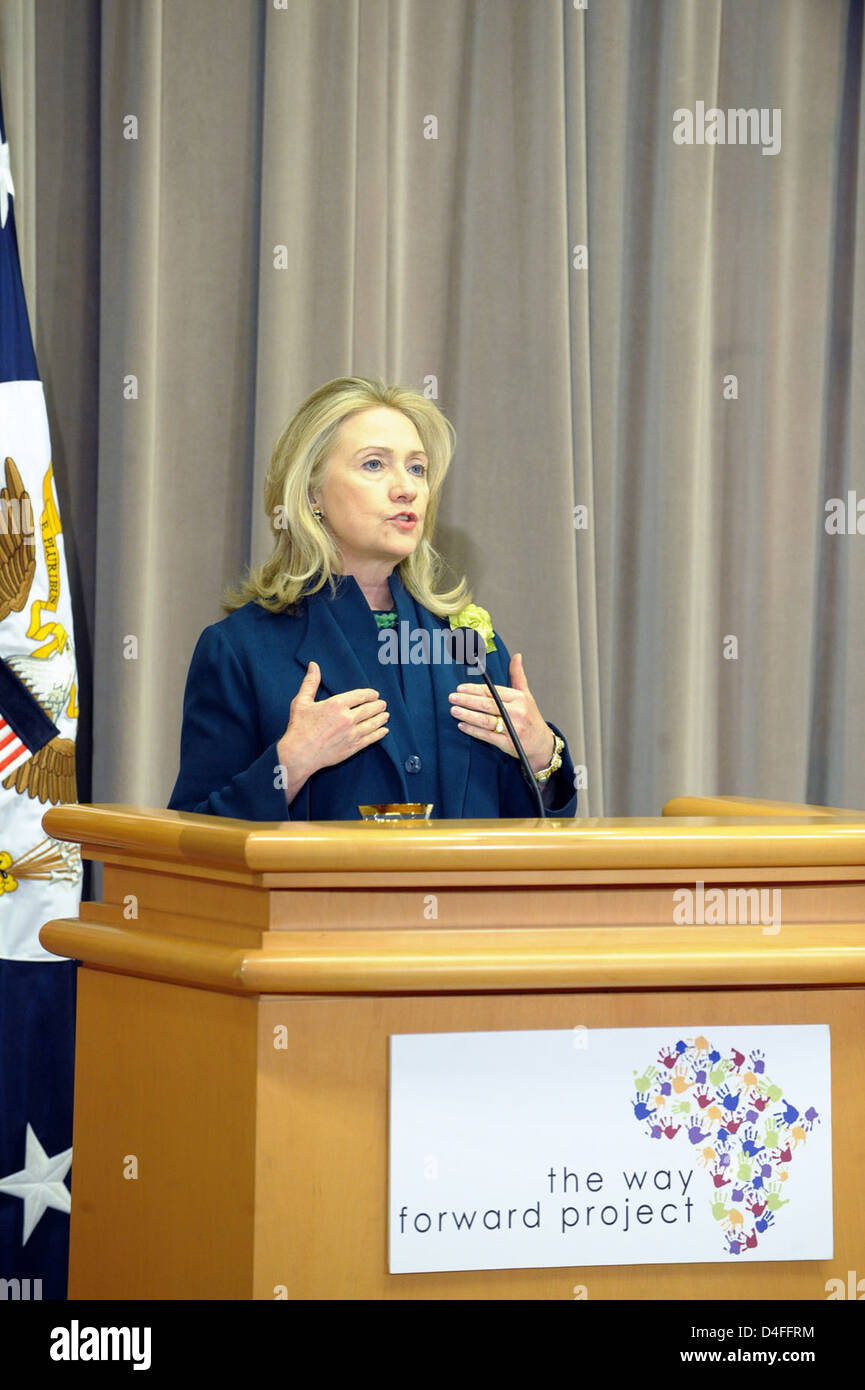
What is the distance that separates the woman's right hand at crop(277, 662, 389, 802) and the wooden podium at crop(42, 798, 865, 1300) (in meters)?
0.52

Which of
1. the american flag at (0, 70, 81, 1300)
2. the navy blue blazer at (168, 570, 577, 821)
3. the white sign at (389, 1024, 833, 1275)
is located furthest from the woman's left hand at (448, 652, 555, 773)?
the american flag at (0, 70, 81, 1300)

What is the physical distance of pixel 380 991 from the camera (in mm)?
1142

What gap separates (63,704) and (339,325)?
44.0 inches

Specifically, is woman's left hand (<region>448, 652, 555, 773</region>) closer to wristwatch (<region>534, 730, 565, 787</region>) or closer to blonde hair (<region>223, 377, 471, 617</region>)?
wristwatch (<region>534, 730, 565, 787</region>)

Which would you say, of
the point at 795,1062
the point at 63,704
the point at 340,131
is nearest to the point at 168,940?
the point at 795,1062

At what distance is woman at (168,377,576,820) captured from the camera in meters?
1.81

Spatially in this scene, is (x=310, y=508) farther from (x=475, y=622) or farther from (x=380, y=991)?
(x=380, y=991)

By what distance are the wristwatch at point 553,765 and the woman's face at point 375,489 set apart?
426mm

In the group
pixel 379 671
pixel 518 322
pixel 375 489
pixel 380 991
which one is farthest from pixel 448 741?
pixel 518 322

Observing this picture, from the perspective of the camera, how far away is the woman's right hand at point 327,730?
1.75 m

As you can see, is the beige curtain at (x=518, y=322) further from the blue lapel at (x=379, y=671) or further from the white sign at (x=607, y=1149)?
the white sign at (x=607, y=1149)

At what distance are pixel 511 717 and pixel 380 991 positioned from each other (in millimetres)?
782

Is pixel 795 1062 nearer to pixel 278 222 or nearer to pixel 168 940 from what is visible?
pixel 168 940

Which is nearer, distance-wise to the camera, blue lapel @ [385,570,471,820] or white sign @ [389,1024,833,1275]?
white sign @ [389,1024,833,1275]
